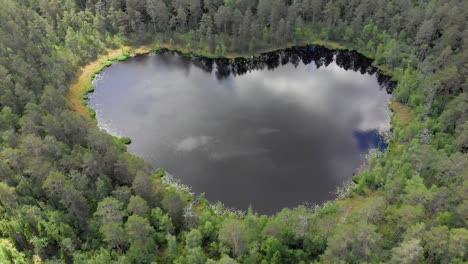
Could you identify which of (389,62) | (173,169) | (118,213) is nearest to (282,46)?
(389,62)

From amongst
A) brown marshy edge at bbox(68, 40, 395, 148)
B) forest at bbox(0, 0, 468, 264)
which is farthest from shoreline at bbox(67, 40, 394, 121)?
forest at bbox(0, 0, 468, 264)

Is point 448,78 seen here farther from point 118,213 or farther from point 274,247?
point 118,213

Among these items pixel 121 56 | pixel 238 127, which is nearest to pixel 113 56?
pixel 121 56

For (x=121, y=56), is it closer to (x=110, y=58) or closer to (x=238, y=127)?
(x=110, y=58)

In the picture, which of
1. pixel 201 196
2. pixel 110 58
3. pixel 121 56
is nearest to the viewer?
pixel 201 196

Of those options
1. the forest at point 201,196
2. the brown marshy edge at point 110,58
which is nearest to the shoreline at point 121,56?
the brown marshy edge at point 110,58

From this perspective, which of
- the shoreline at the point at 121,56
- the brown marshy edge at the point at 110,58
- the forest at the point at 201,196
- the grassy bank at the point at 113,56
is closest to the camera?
the forest at the point at 201,196

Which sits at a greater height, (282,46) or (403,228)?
(282,46)

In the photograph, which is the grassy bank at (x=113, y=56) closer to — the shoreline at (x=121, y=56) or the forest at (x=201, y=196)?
the shoreline at (x=121, y=56)
